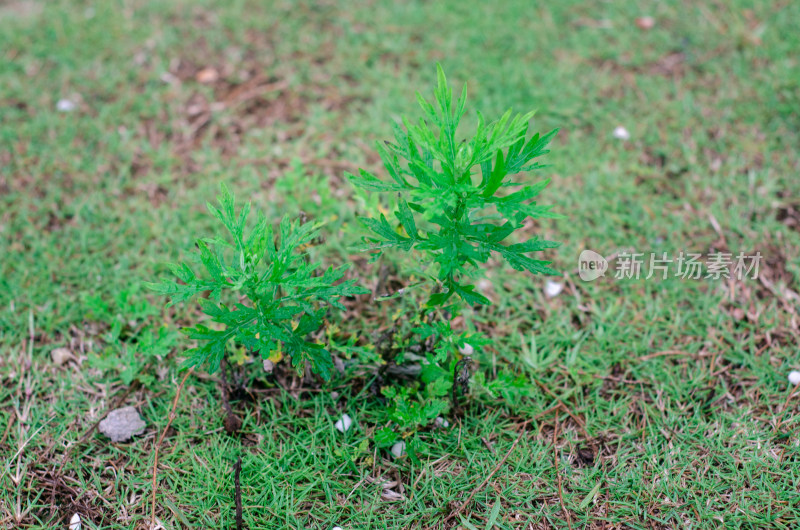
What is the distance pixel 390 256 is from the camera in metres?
2.76

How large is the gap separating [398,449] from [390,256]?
912 mm

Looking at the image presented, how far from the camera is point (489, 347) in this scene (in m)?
2.52

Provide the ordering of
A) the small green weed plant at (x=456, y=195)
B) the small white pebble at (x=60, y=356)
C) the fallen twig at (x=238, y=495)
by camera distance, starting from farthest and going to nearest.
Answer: the small white pebble at (x=60, y=356), the fallen twig at (x=238, y=495), the small green weed plant at (x=456, y=195)

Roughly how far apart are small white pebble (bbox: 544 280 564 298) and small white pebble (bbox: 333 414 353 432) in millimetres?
1081

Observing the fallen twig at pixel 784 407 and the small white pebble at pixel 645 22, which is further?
the small white pebble at pixel 645 22

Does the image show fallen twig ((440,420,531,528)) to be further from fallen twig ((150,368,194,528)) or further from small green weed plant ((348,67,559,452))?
fallen twig ((150,368,194,528))

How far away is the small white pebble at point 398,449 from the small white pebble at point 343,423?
192mm

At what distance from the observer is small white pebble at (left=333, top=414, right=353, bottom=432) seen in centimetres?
225

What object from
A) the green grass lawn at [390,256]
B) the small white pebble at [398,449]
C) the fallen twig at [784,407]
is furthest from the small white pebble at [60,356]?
the fallen twig at [784,407]

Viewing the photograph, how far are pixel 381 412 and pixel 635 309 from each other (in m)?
1.24

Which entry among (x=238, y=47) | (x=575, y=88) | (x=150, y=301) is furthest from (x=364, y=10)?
(x=150, y=301)

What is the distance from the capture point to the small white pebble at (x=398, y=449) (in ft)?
7.18

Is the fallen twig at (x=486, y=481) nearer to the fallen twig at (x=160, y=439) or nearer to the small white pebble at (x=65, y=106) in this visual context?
the fallen twig at (x=160, y=439)

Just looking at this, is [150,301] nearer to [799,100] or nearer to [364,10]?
[364,10]
